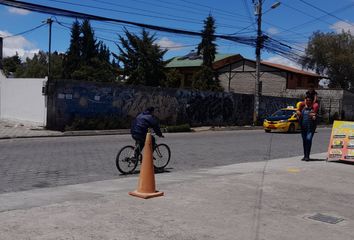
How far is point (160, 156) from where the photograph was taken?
34.9ft

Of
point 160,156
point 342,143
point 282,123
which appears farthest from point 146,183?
point 282,123

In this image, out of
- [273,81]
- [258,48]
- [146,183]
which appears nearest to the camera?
[146,183]

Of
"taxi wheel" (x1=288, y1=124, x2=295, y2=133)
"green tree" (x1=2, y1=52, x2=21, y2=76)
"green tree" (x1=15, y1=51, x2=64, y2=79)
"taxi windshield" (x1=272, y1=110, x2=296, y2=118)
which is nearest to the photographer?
"taxi wheel" (x1=288, y1=124, x2=295, y2=133)

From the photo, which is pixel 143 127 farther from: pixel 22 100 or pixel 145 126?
pixel 22 100

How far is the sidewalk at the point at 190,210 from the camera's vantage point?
5242 millimetres

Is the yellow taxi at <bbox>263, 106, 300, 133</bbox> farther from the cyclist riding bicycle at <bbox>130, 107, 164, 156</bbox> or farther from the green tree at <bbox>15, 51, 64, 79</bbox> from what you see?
the green tree at <bbox>15, 51, 64, 79</bbox>

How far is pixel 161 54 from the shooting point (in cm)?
5528

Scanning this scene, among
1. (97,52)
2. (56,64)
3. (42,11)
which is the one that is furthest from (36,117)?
(56,64)

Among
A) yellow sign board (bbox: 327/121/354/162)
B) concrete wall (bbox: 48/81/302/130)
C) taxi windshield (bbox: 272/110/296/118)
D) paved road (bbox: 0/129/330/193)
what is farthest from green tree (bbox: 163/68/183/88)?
yellow sign board (bbox: 327/121/354/162)

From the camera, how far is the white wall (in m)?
21.9

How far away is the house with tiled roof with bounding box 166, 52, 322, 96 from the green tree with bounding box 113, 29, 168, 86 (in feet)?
21.2

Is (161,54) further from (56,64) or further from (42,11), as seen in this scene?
(42,11)

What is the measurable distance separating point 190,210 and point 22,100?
777 inches

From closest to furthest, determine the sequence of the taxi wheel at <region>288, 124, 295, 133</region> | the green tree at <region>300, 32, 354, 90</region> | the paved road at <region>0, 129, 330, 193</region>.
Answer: the paved road at <region>0, 129, 330, 193</region>, the taxi wheel at <region>288, 124, 295, 133</region>, the green tree at <region>300, 32, 354, 90</region>
